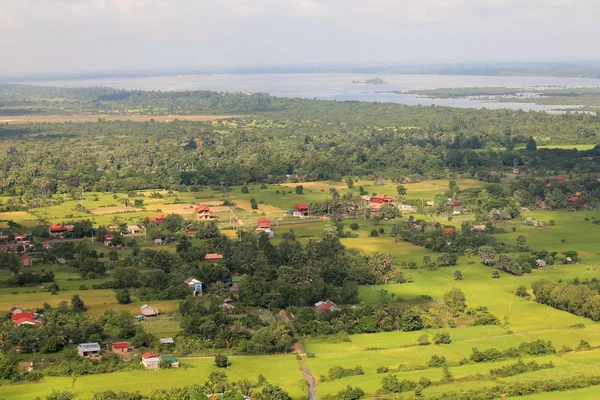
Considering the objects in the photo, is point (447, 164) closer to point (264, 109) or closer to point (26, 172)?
point (26, 172)

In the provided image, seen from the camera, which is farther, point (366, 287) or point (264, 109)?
point (264, 109)

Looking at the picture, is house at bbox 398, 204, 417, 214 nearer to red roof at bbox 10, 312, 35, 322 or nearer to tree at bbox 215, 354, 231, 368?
red roof at bbox 10, 312, 35, 322

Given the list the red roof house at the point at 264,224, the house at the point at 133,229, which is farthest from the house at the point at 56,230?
the red roof house at the point at 264,224

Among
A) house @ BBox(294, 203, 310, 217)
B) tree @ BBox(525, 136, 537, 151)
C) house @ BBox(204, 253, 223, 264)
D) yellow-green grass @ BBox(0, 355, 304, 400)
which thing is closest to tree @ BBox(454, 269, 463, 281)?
house @ BBox(204, 253, 223, 264)

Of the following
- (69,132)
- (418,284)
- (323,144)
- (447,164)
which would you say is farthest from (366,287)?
(69,132)

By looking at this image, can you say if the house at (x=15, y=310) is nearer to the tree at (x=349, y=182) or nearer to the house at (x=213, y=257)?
the house at (x=213, y=257)

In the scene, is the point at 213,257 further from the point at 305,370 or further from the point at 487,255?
the point at 305,370

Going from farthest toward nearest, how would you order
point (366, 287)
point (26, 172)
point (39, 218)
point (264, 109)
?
point (264, 109) → point (26, 172) → point (39, 218) → point (366, 287)

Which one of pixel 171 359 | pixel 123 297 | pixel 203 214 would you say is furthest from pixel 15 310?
pixel 203 214
